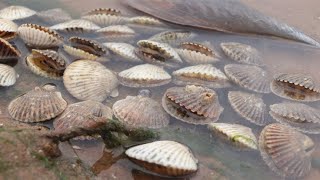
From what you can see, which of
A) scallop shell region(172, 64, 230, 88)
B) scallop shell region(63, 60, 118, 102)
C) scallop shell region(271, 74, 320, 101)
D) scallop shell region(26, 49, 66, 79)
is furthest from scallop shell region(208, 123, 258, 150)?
scallop shell region(26, 49, 66, 79)

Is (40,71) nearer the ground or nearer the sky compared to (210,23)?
nearer the ground

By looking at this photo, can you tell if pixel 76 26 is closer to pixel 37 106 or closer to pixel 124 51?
pixel 124 51

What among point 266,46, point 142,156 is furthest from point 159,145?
point 266,46

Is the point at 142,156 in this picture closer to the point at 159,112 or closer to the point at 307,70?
the point at 159,112

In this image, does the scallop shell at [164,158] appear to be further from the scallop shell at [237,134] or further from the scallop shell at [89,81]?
the scallop shell at [89,81]

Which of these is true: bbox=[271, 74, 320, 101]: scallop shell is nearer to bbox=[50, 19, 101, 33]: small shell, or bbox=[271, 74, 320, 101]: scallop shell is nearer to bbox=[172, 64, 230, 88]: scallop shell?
bbox=[172, 64, 230, 88]: scallop shell

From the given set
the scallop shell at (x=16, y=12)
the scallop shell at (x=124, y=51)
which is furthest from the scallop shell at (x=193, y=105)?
the scallop shell at (x=16, y=12)

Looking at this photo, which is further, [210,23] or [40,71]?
[210,23]
